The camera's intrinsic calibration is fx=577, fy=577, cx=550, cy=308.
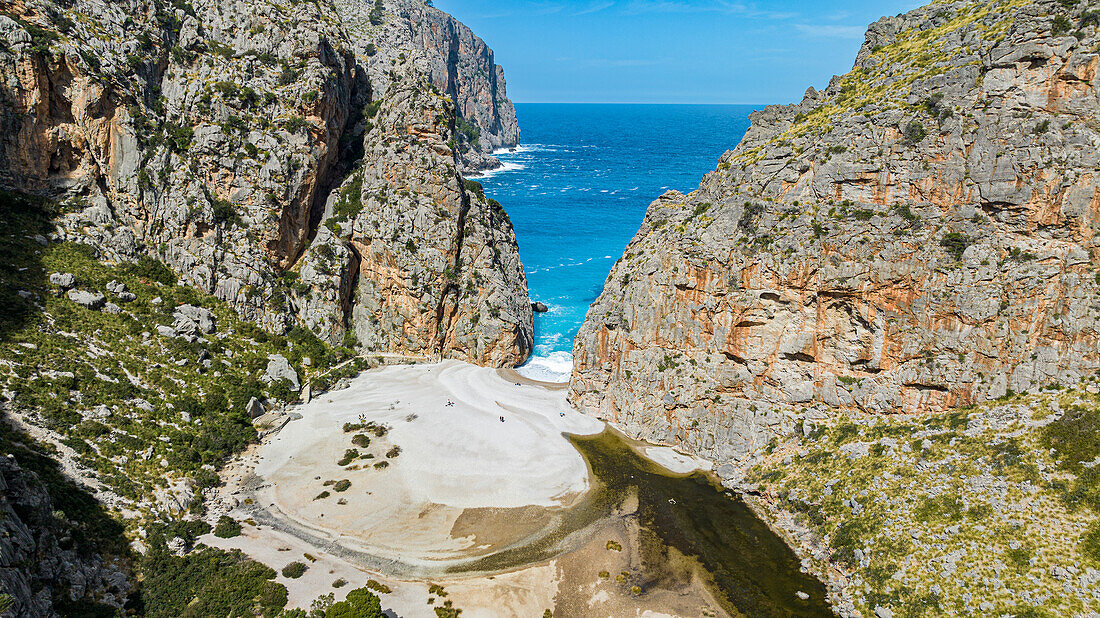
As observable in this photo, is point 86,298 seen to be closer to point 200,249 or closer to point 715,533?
point 200,249

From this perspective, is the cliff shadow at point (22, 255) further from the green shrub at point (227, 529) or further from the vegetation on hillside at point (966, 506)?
the vegetation on hillside at point (966, 506)

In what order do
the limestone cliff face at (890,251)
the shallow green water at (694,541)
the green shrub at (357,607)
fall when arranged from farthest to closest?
the limestone cliff face at (890,251), the shallow green water at (694,541), the green shrub at (357,607)

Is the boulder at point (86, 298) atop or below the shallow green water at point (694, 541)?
atop

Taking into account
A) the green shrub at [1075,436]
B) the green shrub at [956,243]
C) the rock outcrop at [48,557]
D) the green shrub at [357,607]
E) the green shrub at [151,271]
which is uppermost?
the green shrub at [956,243]

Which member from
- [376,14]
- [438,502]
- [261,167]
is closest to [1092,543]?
[438,502]

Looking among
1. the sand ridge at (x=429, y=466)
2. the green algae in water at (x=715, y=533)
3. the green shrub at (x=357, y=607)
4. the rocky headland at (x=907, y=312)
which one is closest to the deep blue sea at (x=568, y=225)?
the sand ridge at (x=429, y=466)

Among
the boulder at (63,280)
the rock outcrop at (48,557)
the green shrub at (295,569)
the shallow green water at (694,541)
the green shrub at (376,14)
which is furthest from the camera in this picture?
the green shrub at (376,14)

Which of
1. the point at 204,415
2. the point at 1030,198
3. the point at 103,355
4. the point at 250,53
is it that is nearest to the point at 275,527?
the point at 204,415
